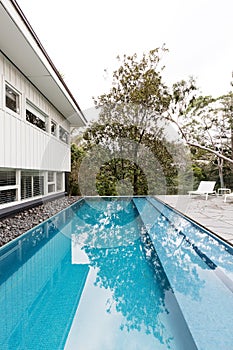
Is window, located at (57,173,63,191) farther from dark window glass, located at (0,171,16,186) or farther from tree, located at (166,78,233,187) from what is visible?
tree, located at (166,78,233,187)

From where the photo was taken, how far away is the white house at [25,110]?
4.56 m

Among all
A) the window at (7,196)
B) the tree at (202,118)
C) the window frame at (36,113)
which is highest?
the tree at (202,118)

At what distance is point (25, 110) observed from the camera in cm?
631

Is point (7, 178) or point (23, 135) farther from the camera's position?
point (23, 135)

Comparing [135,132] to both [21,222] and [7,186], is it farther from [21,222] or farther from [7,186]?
[21,222]

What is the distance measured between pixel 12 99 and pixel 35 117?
5.15ft

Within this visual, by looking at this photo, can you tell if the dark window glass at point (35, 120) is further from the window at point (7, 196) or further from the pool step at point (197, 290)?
the pool step at point (197, 290)

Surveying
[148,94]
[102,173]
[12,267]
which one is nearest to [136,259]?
[12,267]

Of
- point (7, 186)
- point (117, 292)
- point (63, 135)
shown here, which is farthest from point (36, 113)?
point (117, 292)

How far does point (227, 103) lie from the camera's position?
42.4 feet

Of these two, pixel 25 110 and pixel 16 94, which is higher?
pixel 16 94

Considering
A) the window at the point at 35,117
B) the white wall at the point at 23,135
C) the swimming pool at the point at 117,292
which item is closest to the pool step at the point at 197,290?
the swimming pool at the point at 117,292

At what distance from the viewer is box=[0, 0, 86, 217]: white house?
4563 mm

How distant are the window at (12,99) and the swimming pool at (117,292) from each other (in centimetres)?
274
